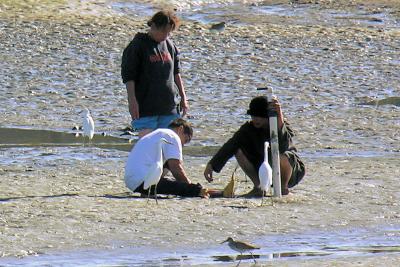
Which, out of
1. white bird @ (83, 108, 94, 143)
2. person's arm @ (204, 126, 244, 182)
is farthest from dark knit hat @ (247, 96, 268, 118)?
white bird @ (83, 108, 94, 143)

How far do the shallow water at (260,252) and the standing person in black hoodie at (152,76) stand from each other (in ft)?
6.77

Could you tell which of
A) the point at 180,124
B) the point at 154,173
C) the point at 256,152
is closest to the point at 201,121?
the point at 256,152

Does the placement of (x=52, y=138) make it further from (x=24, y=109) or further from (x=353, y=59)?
(x=353, y=59)

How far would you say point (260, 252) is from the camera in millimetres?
9062

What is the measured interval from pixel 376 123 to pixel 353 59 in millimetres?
6734

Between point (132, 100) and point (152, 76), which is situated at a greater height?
point (152, 76)

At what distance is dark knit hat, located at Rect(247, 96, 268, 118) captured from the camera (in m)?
11.1

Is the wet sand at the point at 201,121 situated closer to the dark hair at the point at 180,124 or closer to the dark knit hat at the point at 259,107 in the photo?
the dark hair at the point at 180,124

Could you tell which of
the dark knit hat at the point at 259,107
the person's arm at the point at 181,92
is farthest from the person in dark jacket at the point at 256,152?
the person's arm at the point at 181,92

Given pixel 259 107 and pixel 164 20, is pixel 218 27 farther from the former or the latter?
pixel 164 20

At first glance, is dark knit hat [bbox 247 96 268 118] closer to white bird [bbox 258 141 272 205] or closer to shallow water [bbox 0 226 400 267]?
white bird [bbox 258 141 272 205]

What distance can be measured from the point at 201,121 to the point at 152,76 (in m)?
5.79

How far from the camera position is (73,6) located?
2942 cm

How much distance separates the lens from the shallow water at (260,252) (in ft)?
28.6
